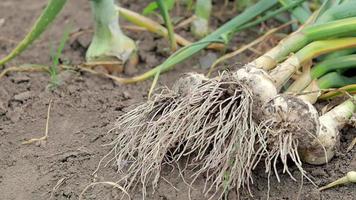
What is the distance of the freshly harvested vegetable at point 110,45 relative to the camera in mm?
1971

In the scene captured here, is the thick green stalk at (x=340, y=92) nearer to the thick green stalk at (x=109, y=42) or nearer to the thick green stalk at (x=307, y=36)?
the thick green stalk at (x=307, y=36)

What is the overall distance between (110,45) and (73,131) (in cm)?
39

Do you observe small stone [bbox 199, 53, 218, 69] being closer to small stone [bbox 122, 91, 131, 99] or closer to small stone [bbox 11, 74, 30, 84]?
small stone [bbox 122, 91, 131, 99]

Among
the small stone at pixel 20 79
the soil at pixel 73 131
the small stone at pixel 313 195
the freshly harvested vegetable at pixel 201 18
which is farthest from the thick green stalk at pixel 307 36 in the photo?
the small stone at pixel 20 79

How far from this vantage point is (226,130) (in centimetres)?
148

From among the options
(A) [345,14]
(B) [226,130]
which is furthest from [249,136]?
(A) [345,14]

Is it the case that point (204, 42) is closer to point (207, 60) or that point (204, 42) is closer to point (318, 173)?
point (207, 60)

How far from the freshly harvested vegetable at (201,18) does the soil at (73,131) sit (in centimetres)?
5

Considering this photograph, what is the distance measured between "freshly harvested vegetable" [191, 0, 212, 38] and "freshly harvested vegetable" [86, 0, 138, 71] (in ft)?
0.80

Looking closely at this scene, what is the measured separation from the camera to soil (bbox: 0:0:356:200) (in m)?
1.49

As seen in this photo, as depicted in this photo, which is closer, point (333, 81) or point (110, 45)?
point (333, 81)

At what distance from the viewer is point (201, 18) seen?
2152mm

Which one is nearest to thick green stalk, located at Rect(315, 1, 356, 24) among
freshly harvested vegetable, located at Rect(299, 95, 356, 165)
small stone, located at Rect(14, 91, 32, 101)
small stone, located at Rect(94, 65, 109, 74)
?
freshly harvested vegetable, located at Rect(299, 95, 356, 165)

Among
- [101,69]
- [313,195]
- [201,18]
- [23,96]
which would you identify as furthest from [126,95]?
[313,195]
